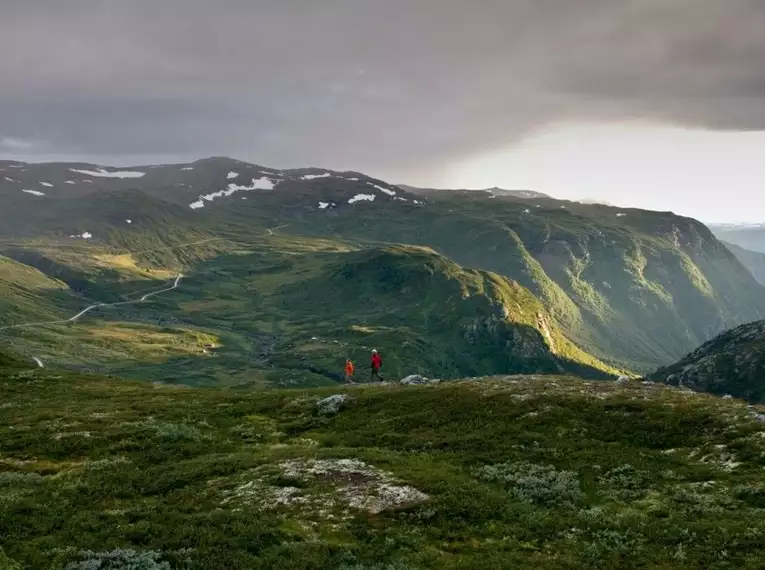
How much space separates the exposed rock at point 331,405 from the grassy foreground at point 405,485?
62 centimetres

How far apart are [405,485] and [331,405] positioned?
2329cm

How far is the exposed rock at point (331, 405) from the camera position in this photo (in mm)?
52856

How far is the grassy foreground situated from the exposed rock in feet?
2.03

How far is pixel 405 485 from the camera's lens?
103 ft

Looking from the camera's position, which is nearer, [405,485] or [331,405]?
[405,485]

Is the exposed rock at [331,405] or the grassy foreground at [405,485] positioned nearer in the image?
the grassy foreground at [405,485]

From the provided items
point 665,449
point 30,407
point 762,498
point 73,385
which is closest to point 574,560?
point 762,498

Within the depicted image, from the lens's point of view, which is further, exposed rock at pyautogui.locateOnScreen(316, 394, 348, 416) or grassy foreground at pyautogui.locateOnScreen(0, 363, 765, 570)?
exposed rock at pyautogui.locateOnScreen(316, 394, 348, 416)

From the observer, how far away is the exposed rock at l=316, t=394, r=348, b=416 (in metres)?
52.9

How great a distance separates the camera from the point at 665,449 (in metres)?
36.8

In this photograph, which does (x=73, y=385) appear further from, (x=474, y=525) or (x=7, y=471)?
(x=474, y=525)

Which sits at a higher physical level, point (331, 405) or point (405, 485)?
point (405, 485)

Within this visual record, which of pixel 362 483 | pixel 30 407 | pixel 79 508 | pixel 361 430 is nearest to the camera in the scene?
pixel 79 508

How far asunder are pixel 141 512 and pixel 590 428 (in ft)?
96.2
